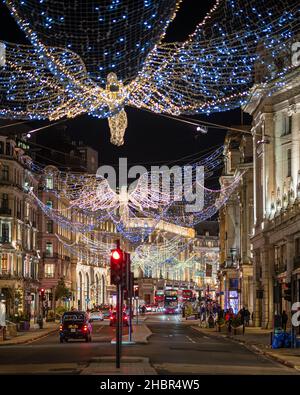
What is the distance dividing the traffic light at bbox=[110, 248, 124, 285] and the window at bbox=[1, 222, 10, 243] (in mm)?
69940

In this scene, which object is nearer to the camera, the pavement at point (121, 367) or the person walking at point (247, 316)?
the pavement at point (121, 367)

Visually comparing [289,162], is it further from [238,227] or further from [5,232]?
[5,232]

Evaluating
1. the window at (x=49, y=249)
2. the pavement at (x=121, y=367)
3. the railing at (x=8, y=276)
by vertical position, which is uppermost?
the window at (x=49, y=249)

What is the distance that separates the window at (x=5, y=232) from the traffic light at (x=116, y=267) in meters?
69.9

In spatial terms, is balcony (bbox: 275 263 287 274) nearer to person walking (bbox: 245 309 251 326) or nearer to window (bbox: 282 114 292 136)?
person walking (bbox: 245 309 251 326)

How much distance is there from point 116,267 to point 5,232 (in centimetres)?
7075

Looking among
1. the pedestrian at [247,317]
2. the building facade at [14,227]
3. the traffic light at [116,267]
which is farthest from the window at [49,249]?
the traffic light at [116,267]

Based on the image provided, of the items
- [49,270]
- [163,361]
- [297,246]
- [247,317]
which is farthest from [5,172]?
[163,361]

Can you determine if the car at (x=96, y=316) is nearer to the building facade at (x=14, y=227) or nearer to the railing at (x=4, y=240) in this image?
the building facade at (x=14, y=227)

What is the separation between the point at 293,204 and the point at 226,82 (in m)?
28.7

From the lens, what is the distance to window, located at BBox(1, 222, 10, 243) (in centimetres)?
9481

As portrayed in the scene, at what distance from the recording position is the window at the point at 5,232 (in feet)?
311

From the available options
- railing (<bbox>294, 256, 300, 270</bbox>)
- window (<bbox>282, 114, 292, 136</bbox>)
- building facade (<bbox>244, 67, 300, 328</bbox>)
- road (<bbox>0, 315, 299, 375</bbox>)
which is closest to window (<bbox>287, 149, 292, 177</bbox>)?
building facade (<bbox>244, 67, 300, 328</bbox>)

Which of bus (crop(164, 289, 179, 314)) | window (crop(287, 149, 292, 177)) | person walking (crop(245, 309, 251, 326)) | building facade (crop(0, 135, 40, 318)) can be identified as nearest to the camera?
window (crop(287, 149, 292, 177))
